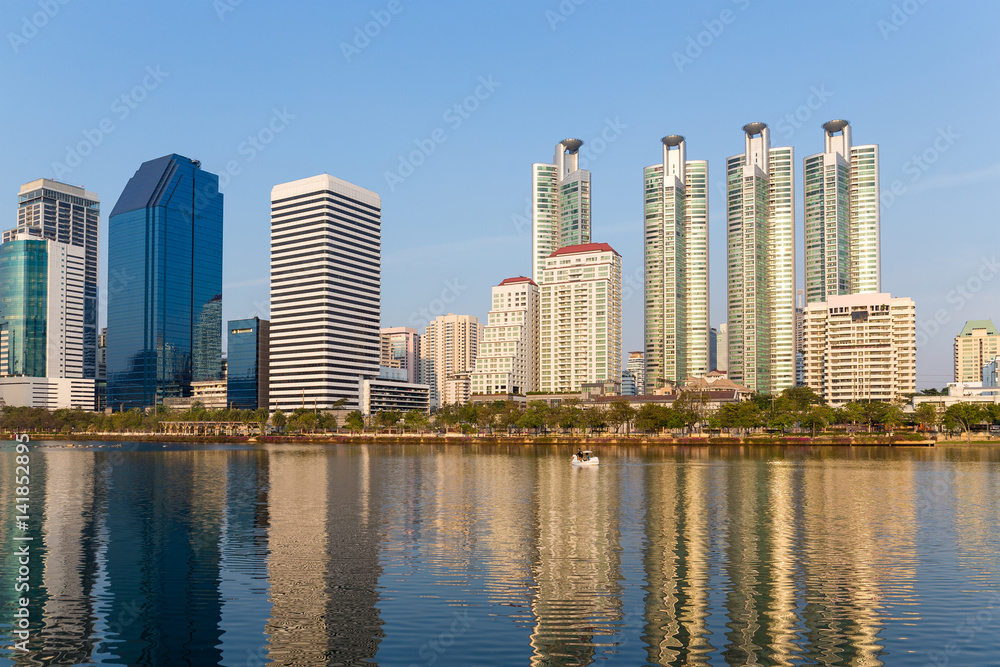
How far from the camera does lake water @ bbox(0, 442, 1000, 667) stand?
29.8 m

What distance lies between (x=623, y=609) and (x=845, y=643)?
8974 millimetres

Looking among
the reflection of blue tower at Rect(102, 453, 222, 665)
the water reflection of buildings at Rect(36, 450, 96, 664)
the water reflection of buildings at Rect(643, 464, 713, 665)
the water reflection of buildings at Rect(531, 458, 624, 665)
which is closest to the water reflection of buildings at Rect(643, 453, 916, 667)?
the water reflection of buildings at Rect(643, 464, 713, 665)

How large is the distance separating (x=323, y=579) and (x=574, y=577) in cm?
1276

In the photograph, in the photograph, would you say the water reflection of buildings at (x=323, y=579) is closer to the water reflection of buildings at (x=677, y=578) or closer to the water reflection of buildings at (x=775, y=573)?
the water reflection of buildings at (x=677, y=578)

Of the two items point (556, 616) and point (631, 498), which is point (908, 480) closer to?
point (631, 498)

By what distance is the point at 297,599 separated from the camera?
36656mm

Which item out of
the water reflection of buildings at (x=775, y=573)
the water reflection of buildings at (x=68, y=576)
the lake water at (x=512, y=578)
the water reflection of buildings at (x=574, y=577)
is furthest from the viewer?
the water reflection of buildings at (x=68, y=576)

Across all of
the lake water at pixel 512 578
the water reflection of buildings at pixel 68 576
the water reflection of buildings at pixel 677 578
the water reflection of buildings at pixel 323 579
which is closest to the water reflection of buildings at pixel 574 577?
the lake water at pixel 512 578

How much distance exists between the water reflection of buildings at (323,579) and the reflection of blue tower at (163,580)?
282 cm

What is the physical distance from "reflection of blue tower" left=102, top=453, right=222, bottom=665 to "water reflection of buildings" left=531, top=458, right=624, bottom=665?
12513 millimetres

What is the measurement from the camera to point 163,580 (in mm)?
41344

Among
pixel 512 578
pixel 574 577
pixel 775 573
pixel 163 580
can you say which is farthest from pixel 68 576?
pixel 775 573

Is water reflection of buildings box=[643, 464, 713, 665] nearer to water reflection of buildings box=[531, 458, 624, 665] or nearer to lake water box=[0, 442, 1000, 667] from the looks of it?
lake water box=[0, 442, 1000, 667]

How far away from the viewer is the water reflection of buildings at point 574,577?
99.4ft
